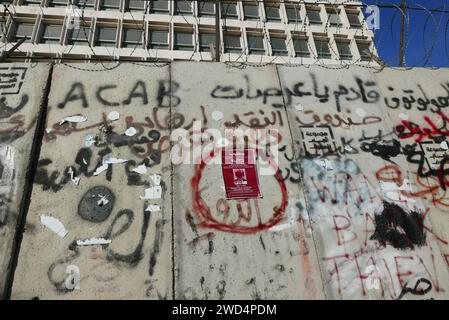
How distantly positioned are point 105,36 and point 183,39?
16.5 ft

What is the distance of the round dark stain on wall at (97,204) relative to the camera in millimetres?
3127

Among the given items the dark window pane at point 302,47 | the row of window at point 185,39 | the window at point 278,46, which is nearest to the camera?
the row of window at point 185,39

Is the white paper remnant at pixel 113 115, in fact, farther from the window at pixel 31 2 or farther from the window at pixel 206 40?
the window at pixel 31 2

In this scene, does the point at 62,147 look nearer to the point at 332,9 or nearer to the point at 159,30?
the point at 159,30

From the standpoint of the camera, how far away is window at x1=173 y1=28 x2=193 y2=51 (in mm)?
23125

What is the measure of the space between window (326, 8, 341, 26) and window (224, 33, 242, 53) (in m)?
7.58

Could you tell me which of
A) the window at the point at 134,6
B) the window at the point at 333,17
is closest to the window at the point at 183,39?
the window at the point at 134,6

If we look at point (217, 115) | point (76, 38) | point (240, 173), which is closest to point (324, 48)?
point (76, 38)

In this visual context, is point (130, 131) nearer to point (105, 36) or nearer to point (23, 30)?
point (105, 36)

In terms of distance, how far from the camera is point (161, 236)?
3094 mm

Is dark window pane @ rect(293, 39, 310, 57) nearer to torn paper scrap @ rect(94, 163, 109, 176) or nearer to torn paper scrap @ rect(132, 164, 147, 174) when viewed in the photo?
torn paper scrap @ rect(132, 164, 147, 174)

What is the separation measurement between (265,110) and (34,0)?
25053 millimetres

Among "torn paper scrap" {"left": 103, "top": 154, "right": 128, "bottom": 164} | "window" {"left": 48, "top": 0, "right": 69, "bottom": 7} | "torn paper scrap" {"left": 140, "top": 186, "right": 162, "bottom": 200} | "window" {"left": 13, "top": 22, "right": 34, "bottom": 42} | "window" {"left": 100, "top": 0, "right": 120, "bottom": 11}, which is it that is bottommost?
"torn paper scrap" {"left": 140, "top": 186, "right": 162, "bottom": 200}

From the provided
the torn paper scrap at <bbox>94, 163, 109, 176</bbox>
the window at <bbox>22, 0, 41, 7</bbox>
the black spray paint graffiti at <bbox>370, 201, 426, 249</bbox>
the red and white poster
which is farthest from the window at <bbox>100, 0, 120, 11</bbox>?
the black spray paint graffiti at <bbox>370, 201, 426, 249</bbox>
